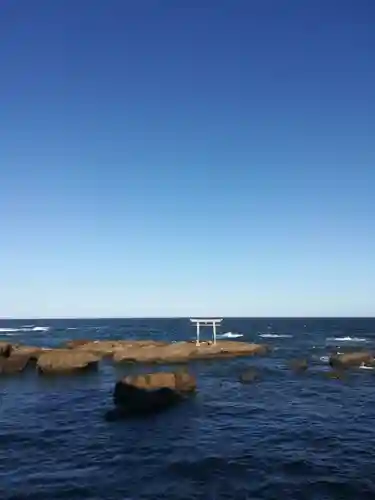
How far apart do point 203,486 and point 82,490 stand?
17.5ft

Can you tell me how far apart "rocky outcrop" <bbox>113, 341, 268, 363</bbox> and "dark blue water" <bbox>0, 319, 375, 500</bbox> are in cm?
1679

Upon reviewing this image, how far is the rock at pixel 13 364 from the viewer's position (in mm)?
55469

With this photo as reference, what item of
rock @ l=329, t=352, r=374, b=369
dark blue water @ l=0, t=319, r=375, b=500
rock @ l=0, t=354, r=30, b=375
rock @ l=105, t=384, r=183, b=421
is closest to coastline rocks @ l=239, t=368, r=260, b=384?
dark blue water @ l=0, t=319, r=375, b=500

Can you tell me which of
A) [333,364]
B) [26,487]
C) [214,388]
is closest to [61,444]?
[26,487]

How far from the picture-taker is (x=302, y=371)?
55750 mm

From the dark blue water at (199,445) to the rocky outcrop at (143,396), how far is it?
1.26 m

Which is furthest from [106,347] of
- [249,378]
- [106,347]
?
[249,378]

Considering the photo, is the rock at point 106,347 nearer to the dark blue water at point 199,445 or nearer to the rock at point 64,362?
the rock at point 64,362

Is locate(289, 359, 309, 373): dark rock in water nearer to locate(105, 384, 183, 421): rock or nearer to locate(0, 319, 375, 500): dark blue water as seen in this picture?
locate(0, 319, 375, 500): dark blue water

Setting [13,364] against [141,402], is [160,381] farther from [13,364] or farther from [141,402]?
[13,364]

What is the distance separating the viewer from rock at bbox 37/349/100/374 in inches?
2112

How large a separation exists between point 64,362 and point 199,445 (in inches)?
1215

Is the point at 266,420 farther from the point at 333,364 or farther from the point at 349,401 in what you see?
the point at 333,364

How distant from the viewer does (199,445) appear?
89.9 feet
